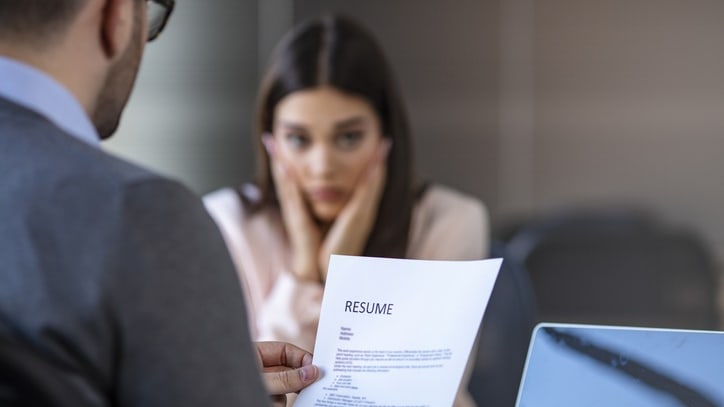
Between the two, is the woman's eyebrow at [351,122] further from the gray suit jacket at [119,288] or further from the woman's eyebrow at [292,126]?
the gray suit jacket at [119,288]

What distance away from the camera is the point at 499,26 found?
489 cm

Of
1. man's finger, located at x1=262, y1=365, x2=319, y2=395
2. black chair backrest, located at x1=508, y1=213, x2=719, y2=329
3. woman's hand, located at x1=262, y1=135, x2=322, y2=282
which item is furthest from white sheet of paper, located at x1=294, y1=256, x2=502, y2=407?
black chair backrest, located at x1=508, y1=213, x2=719, y2=329

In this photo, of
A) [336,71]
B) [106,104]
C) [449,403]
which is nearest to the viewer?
[106,104]

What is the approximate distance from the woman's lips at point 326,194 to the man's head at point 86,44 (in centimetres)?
133

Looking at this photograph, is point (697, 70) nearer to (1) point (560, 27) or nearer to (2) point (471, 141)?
(1) point (560, 27)

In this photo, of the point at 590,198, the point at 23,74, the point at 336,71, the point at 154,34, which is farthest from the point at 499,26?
the point at 23,74

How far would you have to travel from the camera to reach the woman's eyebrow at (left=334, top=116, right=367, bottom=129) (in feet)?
7.66

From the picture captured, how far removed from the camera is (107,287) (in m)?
0.80

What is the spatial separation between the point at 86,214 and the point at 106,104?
0.24 m

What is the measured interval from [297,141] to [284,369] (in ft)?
3.85

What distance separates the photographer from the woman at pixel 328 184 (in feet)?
7.70

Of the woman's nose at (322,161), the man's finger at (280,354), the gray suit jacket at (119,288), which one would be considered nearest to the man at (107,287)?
the gray suit jacket at (119,288)

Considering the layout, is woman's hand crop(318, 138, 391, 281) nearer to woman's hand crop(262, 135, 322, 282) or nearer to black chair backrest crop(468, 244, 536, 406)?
woman's hand crop(262, 135, 322, 282)

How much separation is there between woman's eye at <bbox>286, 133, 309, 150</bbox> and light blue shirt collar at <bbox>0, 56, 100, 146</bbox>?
4.63ft
